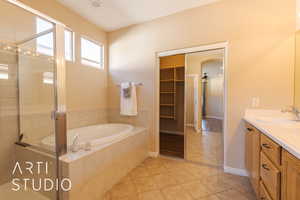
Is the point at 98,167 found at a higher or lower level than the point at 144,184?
higher

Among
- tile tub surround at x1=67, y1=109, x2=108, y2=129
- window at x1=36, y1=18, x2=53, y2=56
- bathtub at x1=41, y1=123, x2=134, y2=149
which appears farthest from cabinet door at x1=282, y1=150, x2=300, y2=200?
tile tub surround at x1=67, y1=109, x2=108, y2=129

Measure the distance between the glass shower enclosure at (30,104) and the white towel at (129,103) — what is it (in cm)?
139

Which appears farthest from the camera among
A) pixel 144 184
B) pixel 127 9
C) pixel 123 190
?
pixel 127 9

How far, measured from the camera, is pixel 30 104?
73.9 inches

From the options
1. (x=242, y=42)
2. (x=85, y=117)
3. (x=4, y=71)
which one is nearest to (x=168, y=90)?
(x=242, y=42)

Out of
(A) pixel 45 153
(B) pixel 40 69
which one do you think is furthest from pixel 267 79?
(B) pixel 40 69

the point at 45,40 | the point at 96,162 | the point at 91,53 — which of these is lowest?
the point at 96,162

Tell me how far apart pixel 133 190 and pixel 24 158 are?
142 cm

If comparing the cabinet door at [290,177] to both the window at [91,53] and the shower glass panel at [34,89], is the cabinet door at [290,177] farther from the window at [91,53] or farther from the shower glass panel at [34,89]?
the window at [91,53]

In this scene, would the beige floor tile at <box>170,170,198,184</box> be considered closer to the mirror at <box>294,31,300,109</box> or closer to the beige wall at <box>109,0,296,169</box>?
the beige wall at <box>109,0,296,169</box>

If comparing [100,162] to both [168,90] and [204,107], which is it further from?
[168,90]

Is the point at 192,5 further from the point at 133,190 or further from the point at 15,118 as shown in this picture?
the point at 15,118

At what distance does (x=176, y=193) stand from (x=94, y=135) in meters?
1.82

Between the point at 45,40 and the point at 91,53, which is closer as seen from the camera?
the point at 45,40
